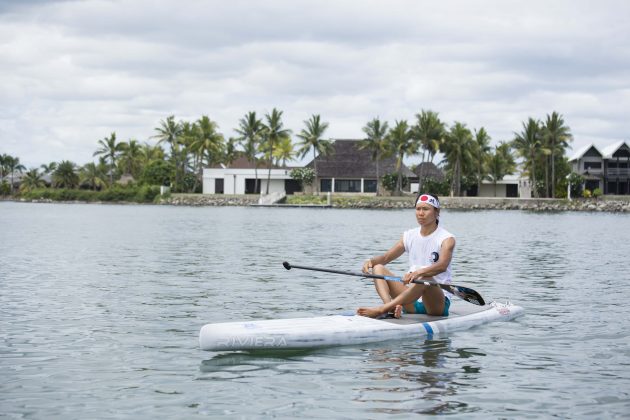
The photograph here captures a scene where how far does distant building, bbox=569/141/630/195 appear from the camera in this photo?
93312 mm

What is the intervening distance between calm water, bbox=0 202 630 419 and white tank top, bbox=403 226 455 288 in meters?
0.96

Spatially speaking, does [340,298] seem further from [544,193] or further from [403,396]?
[544,193]

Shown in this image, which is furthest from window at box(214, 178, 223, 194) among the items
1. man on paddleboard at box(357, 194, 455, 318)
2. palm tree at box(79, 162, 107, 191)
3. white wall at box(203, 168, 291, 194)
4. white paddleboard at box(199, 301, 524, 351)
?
man on paddleboard at box(357, 194, 455, 318)

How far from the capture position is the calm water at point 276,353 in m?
7.82

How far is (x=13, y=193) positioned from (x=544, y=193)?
74.4m

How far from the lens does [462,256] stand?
Answer: 26.4 m

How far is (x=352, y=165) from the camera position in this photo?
93312 millimetres

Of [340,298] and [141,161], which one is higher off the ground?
[141,161]

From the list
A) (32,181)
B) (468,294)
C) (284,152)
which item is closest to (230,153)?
(284,152)

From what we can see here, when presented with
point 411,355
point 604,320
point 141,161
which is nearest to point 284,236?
point 604,320

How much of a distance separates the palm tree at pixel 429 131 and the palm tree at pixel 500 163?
711cm

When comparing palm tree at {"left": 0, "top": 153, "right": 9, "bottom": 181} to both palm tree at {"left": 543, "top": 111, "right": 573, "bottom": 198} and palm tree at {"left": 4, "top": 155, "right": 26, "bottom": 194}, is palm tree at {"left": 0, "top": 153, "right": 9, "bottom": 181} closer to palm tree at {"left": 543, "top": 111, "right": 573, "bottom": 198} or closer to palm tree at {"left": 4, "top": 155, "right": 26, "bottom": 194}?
palm tree at {"left": 4, "top": 155, "right": 26, "bottom": 194}

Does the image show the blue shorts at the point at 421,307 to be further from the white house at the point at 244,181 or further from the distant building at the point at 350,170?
the white house at the point at 244,181

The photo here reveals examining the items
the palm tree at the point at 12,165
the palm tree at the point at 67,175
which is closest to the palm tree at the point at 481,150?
the palm tree at the point at 67,175
